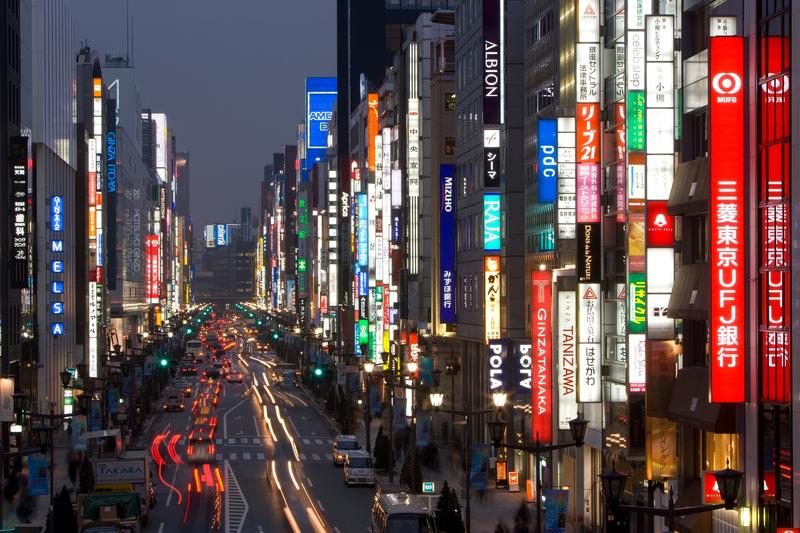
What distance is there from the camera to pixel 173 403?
11625 centimetres

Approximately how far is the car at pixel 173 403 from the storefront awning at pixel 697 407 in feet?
255

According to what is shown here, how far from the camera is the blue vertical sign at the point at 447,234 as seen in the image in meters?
81.1

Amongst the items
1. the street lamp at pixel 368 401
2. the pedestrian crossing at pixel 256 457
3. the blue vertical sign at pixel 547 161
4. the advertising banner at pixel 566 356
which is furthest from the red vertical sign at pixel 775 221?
the pedestrian crossing at pixel 256 457

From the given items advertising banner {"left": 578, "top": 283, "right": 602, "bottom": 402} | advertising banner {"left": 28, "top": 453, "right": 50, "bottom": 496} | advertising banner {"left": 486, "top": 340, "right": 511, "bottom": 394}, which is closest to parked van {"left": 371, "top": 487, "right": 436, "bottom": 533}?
advertising banner {"left": 578, "top": 283, "right": 602, "bottom": 402}

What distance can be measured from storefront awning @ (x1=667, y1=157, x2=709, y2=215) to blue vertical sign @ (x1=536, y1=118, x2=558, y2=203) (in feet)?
50.9

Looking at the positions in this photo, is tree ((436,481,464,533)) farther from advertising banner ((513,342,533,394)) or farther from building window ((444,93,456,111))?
building window ((444,93,456,111))

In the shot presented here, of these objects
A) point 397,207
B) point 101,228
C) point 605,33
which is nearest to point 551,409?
point 605,33

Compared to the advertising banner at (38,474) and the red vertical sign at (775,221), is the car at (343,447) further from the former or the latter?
the red vertical sign at (775,221)

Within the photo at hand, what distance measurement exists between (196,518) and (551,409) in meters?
12.7

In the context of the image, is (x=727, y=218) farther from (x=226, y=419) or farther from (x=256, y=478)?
(x=226, y=419)

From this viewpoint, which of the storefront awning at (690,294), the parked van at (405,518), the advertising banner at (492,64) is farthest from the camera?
the advertising banner at (492,64)

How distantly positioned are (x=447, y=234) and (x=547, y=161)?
25155 millimetres

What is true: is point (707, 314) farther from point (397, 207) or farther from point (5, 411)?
point (397, 207)

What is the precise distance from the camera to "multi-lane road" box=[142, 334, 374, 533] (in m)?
56.9
